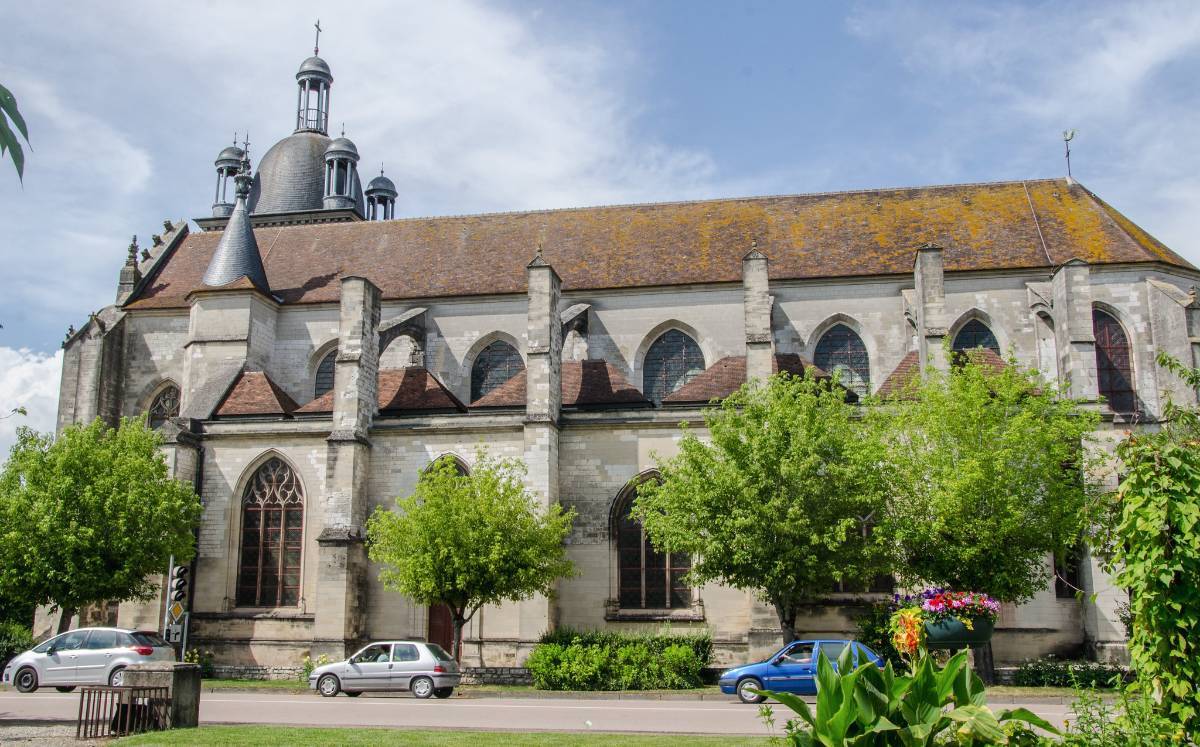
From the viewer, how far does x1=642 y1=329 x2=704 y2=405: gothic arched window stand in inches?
1264

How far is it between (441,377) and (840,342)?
12042 millimetres

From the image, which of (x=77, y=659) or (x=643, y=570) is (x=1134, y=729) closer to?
(x=643, y=570)

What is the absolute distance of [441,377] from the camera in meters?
32.7

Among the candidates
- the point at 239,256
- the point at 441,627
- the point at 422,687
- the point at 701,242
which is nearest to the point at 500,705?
the point at 422,687

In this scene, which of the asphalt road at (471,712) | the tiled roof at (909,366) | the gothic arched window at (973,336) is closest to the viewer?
the asphalt road at (471,712)

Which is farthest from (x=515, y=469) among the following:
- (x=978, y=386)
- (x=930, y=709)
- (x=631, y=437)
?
(x=930, y=709)

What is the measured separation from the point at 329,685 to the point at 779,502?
9949 millimetres

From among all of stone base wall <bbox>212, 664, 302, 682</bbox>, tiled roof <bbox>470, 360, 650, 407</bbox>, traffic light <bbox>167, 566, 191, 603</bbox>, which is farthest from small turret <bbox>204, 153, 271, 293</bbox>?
stone base wall <bbox>212, 664, 302, 682</bbox>

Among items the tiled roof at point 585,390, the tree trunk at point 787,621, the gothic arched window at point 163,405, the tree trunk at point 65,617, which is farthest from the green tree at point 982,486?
the gothic arched window at point 163,405

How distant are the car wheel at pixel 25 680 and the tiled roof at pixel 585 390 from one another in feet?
40.2

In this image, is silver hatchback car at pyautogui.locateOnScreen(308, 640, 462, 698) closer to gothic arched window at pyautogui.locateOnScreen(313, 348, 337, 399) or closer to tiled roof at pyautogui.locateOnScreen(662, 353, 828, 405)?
tiled roof at pyautogui.locateOnScreen(662, 353, 828, 405)

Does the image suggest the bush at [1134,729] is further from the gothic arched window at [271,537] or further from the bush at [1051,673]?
the gothic arched window at [271,537]

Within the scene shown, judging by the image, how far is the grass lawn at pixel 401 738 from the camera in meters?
12.6

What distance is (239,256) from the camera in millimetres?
34031
